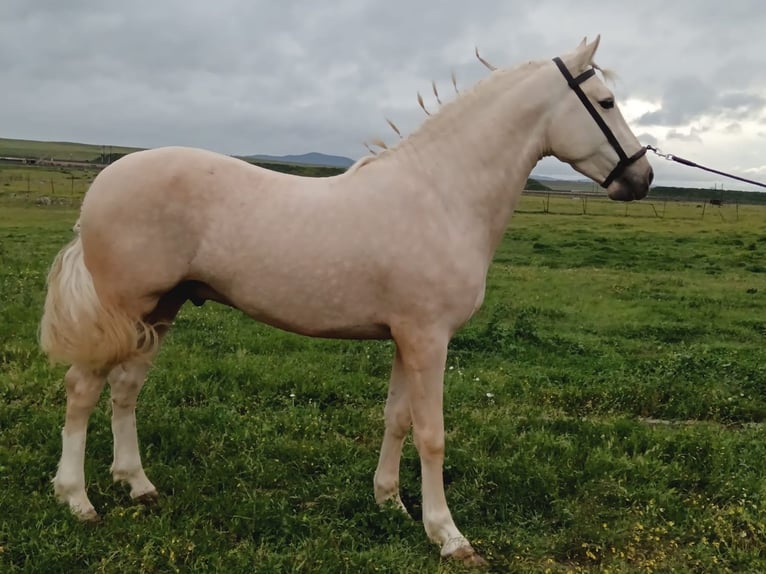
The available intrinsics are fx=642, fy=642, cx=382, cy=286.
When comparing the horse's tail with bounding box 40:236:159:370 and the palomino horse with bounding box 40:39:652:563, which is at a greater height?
the palomino horse with bounding box 40:39:652:563

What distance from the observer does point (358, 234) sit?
3621 millimetres

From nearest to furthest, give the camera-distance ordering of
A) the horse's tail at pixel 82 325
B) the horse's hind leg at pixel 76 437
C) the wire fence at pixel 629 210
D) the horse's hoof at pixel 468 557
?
the horse's hoof at pixel 468 557, the horse's tail at pixel 82 325, the horse's hind leg at pixel 76 437, the wire fence at pixel 629 210

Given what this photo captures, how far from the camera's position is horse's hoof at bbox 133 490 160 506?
13.3 feet

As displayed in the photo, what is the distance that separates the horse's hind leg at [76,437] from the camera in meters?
3.84

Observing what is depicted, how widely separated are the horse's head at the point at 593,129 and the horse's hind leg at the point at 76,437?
318 centimetres

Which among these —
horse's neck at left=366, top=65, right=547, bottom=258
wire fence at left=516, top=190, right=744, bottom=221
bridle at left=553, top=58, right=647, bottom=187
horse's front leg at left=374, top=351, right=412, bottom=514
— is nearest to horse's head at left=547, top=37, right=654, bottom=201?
bridle at left=553, top=58, right=647, bottom=187

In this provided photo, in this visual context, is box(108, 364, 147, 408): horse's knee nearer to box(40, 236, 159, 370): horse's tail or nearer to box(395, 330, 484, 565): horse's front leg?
box(40, 236, 159, 370): horse's tail

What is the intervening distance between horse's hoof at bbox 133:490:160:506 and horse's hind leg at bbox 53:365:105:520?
0.28m

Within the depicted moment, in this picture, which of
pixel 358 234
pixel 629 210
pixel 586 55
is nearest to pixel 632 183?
pixel 586 55

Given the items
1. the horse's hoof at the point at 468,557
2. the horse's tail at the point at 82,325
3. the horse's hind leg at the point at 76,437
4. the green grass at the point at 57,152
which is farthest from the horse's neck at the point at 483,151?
the green grass at the point at 57,152

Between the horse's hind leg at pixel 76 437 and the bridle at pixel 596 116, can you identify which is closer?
the bridle at pixel 596 116

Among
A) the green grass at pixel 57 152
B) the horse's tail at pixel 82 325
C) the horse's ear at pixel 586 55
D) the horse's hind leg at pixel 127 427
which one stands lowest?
the horse's hind leg at pixel 127 427

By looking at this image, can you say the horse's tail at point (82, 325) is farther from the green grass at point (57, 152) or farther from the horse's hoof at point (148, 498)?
the green grass at point (57, 152)

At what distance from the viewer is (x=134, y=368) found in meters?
4.26
